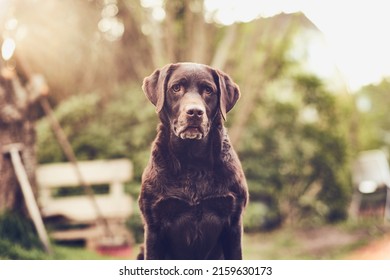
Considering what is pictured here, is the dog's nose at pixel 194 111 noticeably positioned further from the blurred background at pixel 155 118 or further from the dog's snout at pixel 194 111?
the blurred background at pixel 155 118

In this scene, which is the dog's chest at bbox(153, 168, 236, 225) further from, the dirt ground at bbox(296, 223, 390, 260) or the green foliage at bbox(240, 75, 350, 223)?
the green foliage at bbox(240, 75, 350, 223)

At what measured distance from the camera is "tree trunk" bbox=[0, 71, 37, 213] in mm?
3939

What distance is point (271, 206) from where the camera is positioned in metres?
5.29

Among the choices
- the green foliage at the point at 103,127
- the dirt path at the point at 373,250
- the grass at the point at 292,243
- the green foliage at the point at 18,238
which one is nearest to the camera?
the green foliage at the point at 18,238

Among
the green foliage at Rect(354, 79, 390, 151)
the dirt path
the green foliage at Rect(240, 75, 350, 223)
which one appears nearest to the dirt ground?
the dirt path

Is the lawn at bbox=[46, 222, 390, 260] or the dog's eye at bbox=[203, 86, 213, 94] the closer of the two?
the dog's eye at bbox=[203, 86, 213, 94]

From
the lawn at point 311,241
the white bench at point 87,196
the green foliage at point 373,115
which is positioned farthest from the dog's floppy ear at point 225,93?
the green foliage at point 373,115

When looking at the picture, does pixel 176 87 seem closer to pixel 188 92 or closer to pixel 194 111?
pixel 188 92

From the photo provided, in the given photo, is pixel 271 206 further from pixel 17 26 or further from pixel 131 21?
pixel 17 26

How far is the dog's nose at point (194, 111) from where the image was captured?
193 centimetres

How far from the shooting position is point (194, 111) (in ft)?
6.34

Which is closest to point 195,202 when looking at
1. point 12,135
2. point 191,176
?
point 191,176

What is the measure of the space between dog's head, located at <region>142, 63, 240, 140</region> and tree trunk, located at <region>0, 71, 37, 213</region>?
2.30 meters
